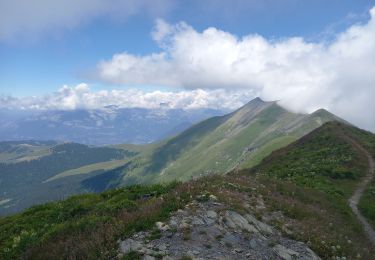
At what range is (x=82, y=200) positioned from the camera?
2392cm

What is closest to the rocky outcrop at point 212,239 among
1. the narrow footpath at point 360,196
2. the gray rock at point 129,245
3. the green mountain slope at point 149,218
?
the gray rock at point 129,245

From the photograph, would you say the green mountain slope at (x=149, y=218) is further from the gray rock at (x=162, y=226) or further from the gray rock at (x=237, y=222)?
the gray rock at (x=237, y=222)

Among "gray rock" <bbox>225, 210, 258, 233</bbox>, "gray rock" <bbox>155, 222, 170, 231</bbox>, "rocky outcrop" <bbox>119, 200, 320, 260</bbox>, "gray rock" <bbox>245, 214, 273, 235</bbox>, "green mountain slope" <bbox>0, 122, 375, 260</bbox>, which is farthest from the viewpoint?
"gray rock" <bbox>245, 214, 273, 235</bbox>

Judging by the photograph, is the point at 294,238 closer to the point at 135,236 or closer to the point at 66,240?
the point at 135,236

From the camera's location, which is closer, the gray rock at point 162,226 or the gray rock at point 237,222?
the gray rock at point 162,226

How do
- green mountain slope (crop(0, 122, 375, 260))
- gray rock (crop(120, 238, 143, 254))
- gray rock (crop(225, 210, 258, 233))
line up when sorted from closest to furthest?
gray rock (crop(120, 238, 143, 254)) < green mountain slope (crop(0, 122, 375, 260)) < gray rock (crop(225, 210, 258, 233))

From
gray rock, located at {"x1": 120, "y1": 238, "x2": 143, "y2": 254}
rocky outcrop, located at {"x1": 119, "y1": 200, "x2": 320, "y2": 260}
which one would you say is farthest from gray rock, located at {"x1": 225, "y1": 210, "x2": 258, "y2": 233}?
gray rock, located at {"x1": 120, "y1": 238, "x2": 143, "y2": 254}

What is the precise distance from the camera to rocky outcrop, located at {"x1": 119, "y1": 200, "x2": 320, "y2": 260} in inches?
597

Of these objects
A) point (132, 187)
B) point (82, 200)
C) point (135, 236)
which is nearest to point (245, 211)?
point (135, 236)

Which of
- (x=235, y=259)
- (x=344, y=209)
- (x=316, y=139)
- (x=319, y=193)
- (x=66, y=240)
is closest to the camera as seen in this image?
(x=235, y=259)

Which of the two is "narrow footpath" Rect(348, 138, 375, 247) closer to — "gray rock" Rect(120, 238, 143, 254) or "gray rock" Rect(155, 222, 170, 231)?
"gray rock" Rect(155, 222, 170, 231)

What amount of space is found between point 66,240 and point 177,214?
16.8 ft

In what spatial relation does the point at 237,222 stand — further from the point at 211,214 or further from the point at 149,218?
the point at 149,218

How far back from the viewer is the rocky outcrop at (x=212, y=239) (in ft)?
49.8
